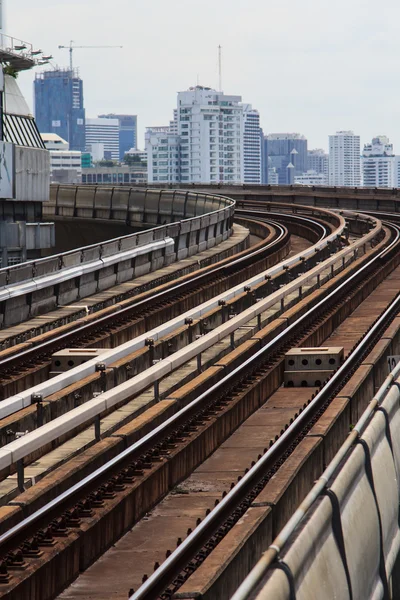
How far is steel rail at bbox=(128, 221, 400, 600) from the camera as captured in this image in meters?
10.4

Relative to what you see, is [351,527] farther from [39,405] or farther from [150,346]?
[150,346]

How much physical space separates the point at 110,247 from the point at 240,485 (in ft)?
71.8

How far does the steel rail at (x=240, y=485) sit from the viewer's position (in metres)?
10.4

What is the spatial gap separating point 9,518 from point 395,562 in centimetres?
453

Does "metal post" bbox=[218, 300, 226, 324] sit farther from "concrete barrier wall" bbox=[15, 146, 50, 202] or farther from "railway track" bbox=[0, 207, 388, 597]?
"concrete barrier wall" bbox=[15, 146, 50, 202]

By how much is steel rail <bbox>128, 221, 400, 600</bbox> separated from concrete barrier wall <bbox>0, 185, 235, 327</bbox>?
287 inches

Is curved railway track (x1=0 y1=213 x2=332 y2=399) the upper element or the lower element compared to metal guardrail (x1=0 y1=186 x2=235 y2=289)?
lower

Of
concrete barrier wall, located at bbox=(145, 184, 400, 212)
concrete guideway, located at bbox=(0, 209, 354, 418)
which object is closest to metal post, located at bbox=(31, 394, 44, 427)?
concrete guideway, located at bbox=(0, 209, 354, 418)

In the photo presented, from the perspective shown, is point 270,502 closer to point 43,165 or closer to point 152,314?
point 152,314

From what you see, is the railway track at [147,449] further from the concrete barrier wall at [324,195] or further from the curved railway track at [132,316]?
the concrete barrier wall at [324,195]

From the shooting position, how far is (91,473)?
14.1m

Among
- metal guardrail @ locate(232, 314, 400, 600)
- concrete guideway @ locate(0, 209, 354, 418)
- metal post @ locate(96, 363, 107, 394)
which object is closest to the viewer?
metal guardrail @ locate(232, 314, 400, 600)

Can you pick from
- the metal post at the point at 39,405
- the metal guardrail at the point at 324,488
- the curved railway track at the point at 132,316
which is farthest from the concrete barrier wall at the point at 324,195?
the metal guardrail at the point at 324,488

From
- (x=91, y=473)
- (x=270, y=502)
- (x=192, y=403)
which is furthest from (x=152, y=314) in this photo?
(x=270, y=502)
